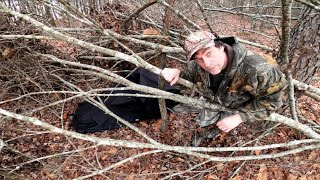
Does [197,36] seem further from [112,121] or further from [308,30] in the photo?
[112,121]

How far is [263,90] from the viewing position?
8.28 ft

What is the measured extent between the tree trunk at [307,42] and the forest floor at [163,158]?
0.66 metres

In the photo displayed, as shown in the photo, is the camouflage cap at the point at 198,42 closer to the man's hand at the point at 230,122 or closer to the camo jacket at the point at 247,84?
the camo jacket at the point at 247,84

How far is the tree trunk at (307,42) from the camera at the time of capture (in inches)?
126

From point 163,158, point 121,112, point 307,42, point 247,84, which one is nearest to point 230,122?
point 247,84

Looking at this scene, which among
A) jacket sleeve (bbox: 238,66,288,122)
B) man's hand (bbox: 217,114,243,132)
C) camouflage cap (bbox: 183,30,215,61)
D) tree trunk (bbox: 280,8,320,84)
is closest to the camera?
camouflage cap (bbox: 183,30,215,61)

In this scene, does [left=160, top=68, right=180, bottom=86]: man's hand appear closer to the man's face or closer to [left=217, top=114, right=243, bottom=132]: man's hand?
the man's face

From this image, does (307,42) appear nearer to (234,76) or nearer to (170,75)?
(234,76)

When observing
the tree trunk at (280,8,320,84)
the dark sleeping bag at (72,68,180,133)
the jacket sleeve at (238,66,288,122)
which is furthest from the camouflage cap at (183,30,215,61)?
the dark sleeping bag at (72,68,180,133)

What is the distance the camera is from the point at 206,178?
4.18 m

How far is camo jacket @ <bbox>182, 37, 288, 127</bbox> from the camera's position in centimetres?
244

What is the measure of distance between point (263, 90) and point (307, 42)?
47.4 inches

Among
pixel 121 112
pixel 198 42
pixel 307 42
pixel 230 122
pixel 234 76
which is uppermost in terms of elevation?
pixel 198 42

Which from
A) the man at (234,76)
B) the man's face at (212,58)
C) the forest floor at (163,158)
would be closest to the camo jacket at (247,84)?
the man at (234,76)
